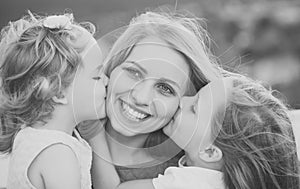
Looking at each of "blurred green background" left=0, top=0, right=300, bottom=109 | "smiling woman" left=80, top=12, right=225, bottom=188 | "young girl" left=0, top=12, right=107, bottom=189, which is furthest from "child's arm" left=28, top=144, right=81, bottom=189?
"blurred green background" left=0, top=0, right=300, bottom=109

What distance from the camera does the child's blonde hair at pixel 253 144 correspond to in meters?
1.17

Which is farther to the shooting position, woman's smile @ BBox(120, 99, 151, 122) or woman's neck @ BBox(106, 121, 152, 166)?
woman's neck @ BBox(106, 121, 152, 166)

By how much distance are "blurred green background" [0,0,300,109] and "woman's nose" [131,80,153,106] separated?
2.66 meters

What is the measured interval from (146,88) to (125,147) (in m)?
0.17

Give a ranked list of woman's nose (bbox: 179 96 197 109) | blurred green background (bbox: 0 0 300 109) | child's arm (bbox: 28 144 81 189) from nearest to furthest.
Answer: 1. child's arm (bbox: 28 144 81 189)
2. woman's nose (bbox: 179 96 197 109)
3. blurred green background (bbox: 0 0 300 109)

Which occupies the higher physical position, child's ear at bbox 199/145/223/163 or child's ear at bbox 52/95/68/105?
Result: child's ear at bbox 52/95/68/105

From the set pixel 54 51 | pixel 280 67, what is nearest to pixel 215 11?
pixel 280 67

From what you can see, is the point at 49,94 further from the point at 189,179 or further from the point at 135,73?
the point at 189,179

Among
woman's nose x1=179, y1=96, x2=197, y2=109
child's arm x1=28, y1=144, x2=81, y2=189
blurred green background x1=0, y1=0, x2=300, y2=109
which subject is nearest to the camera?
child's arm x1=28, y1=144, x2=81, y2=189

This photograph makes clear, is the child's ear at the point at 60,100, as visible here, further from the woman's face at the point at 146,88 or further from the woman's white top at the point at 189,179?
the woman's white top at the point at 189,179

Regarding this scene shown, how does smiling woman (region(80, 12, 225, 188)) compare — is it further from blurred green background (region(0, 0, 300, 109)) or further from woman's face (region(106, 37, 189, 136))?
blurred green background (region(0, 0, 300, 109))

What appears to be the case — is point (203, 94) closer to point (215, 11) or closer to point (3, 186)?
point (3, 186)

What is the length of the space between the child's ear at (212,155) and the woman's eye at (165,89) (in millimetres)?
129

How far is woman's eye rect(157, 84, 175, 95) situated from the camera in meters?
1.15
